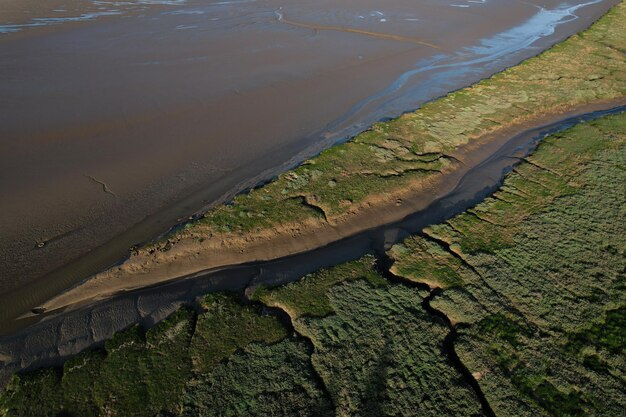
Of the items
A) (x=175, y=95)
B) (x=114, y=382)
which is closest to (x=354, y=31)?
(x=175, y=95)

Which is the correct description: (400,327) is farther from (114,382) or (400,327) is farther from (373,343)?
(114,382)

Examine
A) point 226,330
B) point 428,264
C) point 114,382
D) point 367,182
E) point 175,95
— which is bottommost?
point 114,382

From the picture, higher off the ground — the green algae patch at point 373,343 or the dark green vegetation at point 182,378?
the green algae patch at point 373,343

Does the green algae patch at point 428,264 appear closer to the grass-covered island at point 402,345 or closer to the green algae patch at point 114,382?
the grass-covered island at point 402,345

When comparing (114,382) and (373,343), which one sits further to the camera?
(373,343)

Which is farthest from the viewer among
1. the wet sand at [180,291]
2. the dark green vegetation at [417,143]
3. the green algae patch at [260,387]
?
the dark green vegetation at [417,143]

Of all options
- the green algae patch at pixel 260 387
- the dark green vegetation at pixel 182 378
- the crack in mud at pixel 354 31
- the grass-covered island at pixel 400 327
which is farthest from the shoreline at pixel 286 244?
the crack in mud at pixel 354 31

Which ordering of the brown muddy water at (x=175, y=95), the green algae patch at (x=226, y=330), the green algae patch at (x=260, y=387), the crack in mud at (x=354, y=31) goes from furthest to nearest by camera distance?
the crack in mud at (x=354, y=31) < the brown muddy water at (x=175, y=95) < the green algae patch at (x=226, y=330) < the green algae patch at (x=260, y=387)
